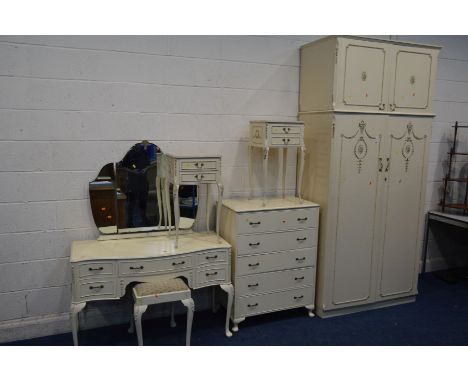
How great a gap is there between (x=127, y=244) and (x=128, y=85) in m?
1.15

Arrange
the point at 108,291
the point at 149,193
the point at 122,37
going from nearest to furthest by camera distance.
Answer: the point at 108,291 → the point at 122,37 → the point at 149,193

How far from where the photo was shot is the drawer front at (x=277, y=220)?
3100 mm

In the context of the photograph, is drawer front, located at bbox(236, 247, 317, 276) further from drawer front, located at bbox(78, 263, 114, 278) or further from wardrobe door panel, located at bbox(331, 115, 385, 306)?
drawer front, located at bbox(78, 263, 114, 278)

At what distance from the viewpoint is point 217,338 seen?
311 centimetres

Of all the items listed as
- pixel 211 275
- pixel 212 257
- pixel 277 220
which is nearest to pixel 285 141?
pixel 277 220

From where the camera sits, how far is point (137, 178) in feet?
10.3

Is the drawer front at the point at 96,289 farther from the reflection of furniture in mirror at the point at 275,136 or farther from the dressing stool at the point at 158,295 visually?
the reflection of furniture in mirror at the point at 275,136

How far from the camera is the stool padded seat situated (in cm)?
277

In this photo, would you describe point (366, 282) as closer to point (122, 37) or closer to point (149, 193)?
point (149, 193)

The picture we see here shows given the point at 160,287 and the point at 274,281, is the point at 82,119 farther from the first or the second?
the point at 274,281

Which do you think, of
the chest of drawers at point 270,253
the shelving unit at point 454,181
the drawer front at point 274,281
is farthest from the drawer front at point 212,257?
the shelving unit at point 454,181

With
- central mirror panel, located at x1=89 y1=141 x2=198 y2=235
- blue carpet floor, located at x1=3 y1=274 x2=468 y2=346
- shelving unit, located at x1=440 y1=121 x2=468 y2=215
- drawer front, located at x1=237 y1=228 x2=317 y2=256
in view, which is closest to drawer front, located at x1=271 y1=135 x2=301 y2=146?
drawer front, located at x1=237 y1=228 x2=317 y2=256

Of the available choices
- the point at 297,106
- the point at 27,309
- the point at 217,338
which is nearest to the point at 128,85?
the point at 297,106

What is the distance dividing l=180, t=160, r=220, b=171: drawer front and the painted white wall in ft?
1.27
